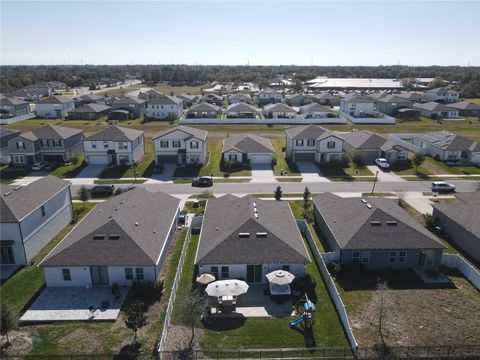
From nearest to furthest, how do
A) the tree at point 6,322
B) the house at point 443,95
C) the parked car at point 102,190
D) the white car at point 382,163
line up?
the tree at point 6,322
the parked car at point 102,190
the white car at point 382,163
the house at point 443,95

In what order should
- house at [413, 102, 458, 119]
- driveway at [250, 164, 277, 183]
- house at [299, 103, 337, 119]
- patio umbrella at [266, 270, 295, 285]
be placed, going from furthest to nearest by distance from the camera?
house at [413, 102, 458, 119] < house at [299, 103, 337, 119] < driveway at [250, 164, 277, 183] < patio umbrella at [266, 270, 295, 285]

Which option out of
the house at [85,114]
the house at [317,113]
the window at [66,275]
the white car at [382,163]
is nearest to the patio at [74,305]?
the window at [66,275]

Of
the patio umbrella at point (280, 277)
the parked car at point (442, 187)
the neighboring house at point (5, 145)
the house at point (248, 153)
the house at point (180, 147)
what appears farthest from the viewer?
the neighboring house at point (5, 145)

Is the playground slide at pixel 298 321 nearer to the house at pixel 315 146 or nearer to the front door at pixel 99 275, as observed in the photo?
the front door at pixel 99 275

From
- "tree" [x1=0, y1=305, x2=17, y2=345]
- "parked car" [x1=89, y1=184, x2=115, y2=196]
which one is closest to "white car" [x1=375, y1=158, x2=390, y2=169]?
"parked car" [x1=89, y1=184, x2=115, y2=196]

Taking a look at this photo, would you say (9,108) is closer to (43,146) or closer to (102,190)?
(43,146)

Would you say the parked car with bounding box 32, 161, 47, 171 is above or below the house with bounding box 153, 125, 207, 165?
below

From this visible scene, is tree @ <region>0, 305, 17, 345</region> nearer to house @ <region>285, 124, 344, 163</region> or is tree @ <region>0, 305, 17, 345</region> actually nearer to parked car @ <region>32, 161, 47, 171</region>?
parked car @ <region>32, 161, 47, 171</region>

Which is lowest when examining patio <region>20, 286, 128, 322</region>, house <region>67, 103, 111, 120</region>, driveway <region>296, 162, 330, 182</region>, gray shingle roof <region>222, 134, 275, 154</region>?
patio <region>20, 286, 128, 322</region>
